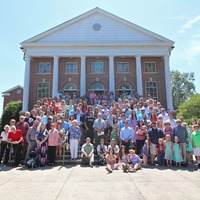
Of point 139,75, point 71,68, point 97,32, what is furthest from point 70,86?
point 139,75

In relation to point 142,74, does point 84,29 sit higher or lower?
higher

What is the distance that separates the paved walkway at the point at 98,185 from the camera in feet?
13.8

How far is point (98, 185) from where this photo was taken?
4926 mm

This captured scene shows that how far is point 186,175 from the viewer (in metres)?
5.99

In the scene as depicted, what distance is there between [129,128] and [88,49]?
13.8m

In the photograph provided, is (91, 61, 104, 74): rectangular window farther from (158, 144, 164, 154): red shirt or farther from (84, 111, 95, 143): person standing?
(158, 144, 164, 154): red shirt

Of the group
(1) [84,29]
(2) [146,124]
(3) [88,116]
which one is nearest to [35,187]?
(3) [88,116]

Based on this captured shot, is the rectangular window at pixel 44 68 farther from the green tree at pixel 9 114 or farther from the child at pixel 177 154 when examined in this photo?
the child at pixel 177 154

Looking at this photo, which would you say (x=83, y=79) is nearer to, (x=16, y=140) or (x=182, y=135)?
(x=16, y=140)

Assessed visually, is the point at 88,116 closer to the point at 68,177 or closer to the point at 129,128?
the point at 129,128

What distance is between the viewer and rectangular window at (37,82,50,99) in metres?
20.8

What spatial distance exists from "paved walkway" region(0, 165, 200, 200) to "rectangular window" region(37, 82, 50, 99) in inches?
578

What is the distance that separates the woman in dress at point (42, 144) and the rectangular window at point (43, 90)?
13.5 m

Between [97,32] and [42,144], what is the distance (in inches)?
635
